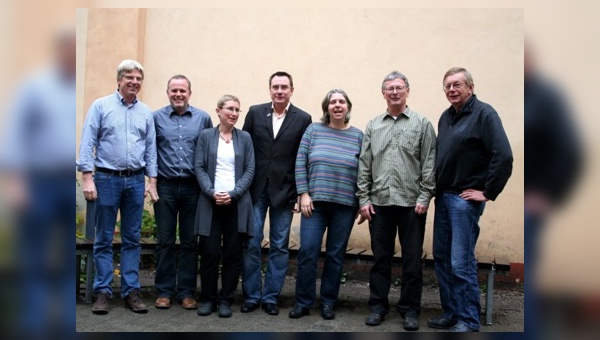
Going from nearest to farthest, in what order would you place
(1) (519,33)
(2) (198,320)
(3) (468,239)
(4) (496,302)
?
(3) (468,239), (2) (198,320), (4) (496,302), (1) (519,33)

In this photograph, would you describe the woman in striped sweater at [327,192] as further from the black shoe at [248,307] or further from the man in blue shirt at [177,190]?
the man in blue shirt at [177,190]

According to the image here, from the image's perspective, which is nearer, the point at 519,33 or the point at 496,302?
the point at 496,302

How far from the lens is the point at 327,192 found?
5.05 meters

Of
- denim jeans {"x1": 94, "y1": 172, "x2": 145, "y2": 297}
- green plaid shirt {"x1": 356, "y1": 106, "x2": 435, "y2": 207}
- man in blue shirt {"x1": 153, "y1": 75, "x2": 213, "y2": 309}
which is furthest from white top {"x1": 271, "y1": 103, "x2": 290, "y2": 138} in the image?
denim jeans {"x1": 94, "y1": 172, "x2": 145, "y2": 297}

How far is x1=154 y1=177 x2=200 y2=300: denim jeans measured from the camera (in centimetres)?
524

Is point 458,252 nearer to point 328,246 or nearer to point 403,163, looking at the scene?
point 403,163

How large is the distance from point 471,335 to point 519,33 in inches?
126

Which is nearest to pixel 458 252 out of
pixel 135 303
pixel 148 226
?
pixel 135 303

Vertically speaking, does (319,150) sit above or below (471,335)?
above

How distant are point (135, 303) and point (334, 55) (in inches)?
130

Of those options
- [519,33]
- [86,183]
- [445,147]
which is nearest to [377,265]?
[445,147]

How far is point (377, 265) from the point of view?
4988 millimetres

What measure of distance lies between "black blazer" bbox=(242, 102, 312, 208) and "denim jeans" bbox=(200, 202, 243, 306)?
0.30 meters

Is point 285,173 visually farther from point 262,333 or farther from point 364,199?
point 262,333
